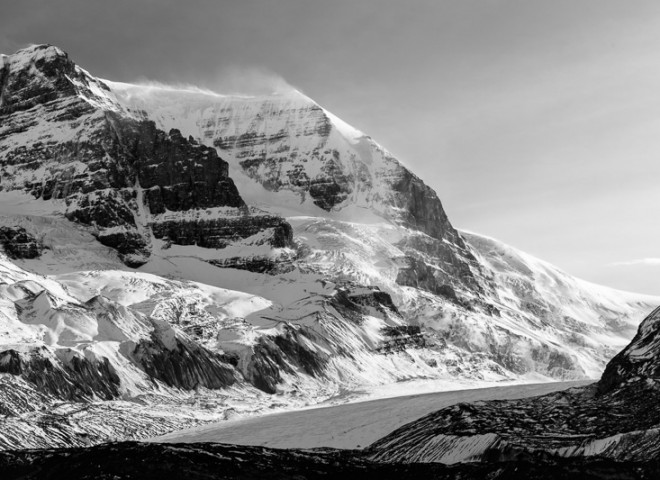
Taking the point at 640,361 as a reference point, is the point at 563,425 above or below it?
below

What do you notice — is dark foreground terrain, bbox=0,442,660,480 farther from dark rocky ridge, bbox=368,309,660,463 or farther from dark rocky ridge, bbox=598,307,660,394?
dark rocky ridge, bbox=598,307,660,394

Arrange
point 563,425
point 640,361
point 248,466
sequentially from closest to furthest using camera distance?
point 248,466, point 563,425, point 640,361

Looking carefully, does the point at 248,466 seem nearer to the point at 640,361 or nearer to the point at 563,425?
the point at 563,425

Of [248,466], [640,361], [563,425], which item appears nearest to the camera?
[248,466]

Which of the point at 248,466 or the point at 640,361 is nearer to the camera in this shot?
the point at 248,466

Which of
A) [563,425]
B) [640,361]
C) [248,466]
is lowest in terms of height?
[248,466]

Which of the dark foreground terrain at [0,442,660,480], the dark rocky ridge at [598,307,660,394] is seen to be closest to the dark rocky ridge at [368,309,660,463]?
the dark rocky ridge at [598,307,660,394]

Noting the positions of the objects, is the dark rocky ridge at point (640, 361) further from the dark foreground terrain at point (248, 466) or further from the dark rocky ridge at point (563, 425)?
the dark foreground terrain at point (248, 466)

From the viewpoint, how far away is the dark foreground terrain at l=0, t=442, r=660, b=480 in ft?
445

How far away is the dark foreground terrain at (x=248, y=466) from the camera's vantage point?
136 m

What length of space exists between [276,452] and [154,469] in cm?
2780

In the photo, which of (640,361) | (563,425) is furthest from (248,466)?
(640,361)

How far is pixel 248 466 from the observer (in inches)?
5901

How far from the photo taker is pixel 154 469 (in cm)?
14238
